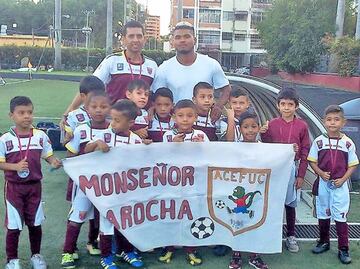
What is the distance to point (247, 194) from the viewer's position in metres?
4.62

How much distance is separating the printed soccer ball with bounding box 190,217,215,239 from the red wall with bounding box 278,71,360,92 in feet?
90.0

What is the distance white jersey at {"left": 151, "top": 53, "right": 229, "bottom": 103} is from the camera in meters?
5.12

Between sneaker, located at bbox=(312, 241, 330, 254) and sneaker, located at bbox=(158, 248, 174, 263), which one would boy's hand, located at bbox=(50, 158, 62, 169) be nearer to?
sneaker, located at bbox=(158, 248, 174, 263)

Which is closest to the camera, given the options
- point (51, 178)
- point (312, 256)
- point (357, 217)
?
point (312, 256)

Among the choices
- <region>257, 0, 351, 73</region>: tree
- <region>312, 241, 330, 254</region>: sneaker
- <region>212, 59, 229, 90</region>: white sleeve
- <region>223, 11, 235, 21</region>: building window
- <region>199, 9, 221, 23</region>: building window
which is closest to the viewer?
<region>312, 241, 330, 254</region>: sneaker

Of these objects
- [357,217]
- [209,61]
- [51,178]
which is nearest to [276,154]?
[209,61]

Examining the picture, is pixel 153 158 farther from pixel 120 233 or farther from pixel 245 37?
pixel 245 37

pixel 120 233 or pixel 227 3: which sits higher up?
pixel 227 3

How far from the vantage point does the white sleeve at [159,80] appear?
203 inches

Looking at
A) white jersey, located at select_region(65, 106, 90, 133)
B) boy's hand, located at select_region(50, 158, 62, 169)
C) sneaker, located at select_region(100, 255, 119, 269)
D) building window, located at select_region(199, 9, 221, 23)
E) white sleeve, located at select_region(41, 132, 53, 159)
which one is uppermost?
building window, located at select_region(199, 9, 221, 23)

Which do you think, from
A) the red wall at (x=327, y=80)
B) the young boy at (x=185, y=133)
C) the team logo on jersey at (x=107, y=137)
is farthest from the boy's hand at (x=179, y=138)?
the red wall at (x=327, y=80)

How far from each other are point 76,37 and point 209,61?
2887 inches

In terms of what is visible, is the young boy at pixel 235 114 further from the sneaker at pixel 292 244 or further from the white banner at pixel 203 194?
the sneaker at pixel 292 244

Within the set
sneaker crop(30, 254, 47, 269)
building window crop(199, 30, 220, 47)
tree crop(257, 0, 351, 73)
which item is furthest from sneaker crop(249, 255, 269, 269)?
building window crop(199, 30, 220, 47)
